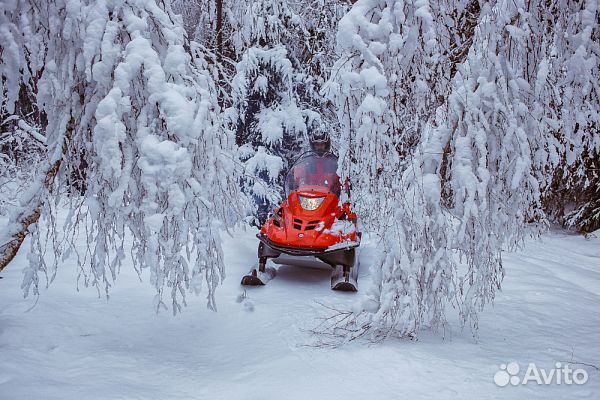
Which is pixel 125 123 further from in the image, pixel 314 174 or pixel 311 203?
pixel 314 174

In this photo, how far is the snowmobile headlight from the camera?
6836mm

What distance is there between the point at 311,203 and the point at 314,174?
0.78 m

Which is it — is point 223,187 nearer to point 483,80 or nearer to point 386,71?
point 386,71

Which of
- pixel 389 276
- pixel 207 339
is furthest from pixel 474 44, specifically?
pixel 207 339

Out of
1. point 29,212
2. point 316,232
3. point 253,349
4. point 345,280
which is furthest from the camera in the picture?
point 316,232

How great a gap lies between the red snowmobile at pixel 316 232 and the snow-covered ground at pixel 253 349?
0.37m

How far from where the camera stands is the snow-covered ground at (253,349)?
3568 mm

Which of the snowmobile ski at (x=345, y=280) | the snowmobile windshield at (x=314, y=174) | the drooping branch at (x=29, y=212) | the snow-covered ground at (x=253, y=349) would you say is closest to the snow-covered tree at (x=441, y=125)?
the snow-covered ground at (x=253, y=349)

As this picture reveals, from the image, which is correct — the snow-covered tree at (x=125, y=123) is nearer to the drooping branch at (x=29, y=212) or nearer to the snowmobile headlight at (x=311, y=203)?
the drooping branch at (x=29, y=212)

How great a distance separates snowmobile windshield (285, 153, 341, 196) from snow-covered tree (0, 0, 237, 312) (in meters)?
3.85

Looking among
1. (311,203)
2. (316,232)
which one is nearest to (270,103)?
(311,203)

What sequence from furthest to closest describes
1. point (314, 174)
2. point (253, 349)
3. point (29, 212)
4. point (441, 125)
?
point (314, 174), point (253, 349), point (441, 125), point (29, 212)

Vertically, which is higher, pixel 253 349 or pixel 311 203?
pixel 311 203

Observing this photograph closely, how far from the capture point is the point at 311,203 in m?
6.85
